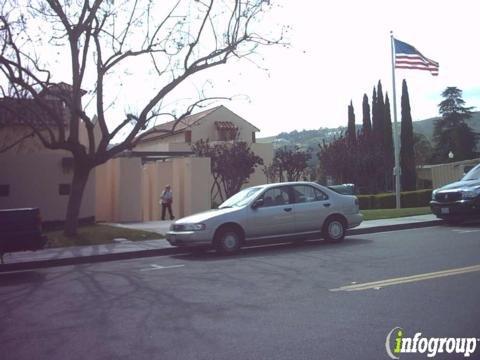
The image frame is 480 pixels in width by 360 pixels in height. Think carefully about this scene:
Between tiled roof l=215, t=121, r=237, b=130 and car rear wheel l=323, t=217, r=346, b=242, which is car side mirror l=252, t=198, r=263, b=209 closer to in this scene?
car rear wheel l=323, t=217, r=346, b=242

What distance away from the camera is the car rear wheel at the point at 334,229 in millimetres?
13328

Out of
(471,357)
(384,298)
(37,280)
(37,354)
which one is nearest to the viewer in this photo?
(471,357)

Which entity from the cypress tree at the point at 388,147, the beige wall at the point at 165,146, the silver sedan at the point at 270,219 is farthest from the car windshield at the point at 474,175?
the cypress tree at the point at 388,147

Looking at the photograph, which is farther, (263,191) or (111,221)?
(111,221)

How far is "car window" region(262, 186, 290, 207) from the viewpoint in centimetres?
1288

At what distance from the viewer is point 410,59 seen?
925 inches

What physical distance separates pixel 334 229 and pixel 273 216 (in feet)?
5.60

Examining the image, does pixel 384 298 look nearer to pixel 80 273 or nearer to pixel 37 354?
pixel 37 354

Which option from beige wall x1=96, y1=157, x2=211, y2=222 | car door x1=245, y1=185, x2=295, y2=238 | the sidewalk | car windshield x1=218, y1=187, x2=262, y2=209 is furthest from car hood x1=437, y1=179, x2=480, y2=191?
beige wall x1=96, y1=157, x2=211, y2=222

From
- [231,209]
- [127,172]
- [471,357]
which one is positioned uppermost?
[127,172]

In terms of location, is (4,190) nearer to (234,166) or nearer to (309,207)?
(234,166)

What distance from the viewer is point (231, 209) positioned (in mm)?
12500

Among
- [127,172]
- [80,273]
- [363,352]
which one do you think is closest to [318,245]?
[80,273]

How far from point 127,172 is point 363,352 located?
1900cm
